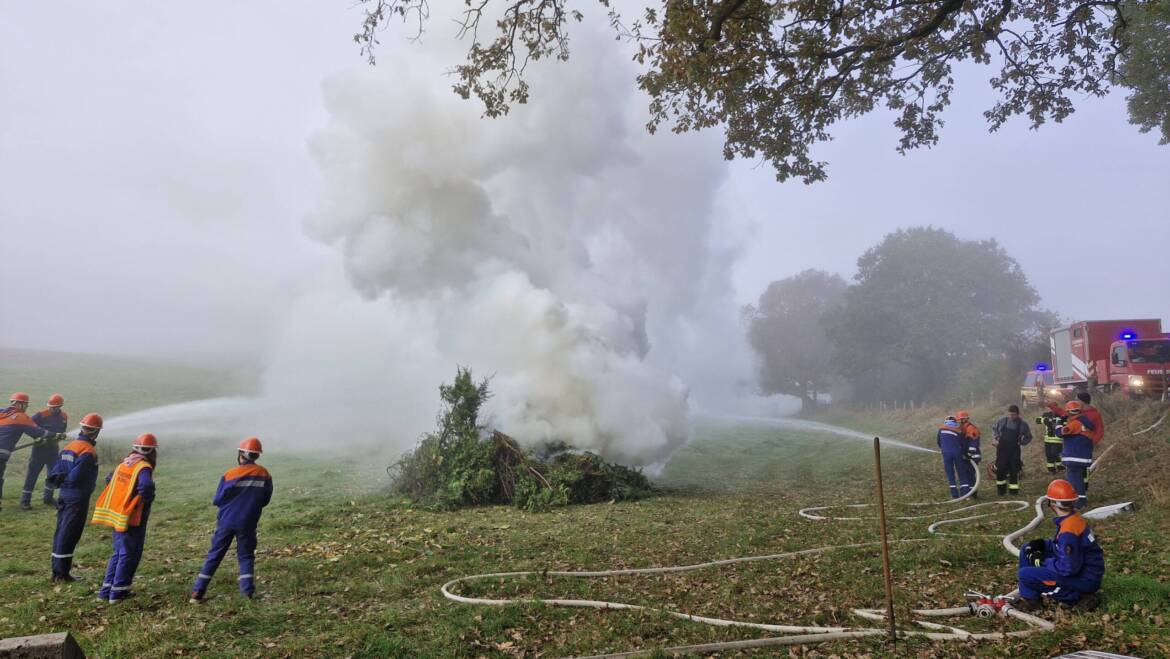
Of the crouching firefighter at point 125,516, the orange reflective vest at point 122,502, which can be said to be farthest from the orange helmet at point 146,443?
the orange reflective vest at point 122,502

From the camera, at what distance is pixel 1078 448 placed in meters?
12.0

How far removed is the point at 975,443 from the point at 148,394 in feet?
119

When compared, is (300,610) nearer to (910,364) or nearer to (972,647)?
(972,647)

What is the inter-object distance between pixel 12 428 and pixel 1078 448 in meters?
21.4

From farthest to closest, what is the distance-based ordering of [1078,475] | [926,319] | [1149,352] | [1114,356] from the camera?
[926,319], [1114,356], [1149,352], [1078,475]

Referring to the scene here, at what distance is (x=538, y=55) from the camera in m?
11.9

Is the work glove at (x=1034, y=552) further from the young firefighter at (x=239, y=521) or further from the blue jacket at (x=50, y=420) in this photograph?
the blue jacket at (x=50, y=420)

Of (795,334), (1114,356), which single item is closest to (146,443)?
(1114,356)

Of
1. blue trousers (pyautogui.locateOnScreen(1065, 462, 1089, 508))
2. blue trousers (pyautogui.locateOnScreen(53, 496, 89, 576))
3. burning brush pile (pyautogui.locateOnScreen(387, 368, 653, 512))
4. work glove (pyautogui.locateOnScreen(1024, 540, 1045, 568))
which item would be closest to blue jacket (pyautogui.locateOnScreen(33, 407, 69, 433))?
blue trousers (pyautogui.locateOnScreen(53, 496, 89, 576))

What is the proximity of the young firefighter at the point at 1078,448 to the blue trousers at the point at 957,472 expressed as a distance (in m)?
2.60

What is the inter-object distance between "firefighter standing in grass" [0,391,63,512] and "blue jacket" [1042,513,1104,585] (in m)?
17.8

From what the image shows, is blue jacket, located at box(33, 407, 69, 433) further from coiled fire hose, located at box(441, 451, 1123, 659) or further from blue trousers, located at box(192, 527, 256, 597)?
coiled fire hose, located at box(441, 451, 1123, 659)

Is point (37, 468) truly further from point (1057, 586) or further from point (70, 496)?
point (1057, 586)

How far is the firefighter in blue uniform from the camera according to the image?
582 inches
